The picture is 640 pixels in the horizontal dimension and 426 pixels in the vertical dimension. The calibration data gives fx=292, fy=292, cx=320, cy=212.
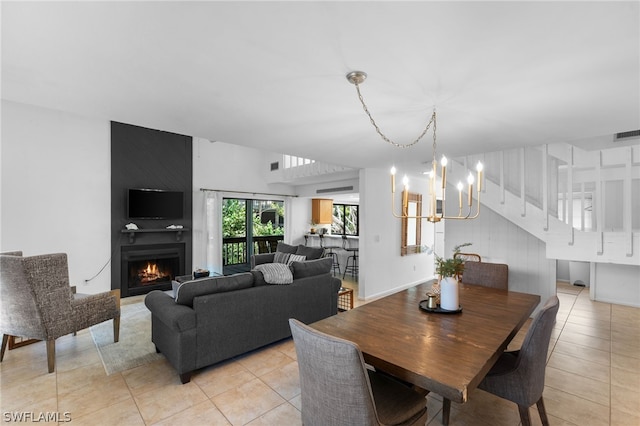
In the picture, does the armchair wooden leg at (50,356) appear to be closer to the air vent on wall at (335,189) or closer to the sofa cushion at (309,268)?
the sofa cushion at (309,268)

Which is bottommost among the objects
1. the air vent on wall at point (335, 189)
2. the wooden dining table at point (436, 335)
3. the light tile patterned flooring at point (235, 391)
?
the light tile patterned flooring at point (235, 391)

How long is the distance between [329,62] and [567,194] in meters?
3.98

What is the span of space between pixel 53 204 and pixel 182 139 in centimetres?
240

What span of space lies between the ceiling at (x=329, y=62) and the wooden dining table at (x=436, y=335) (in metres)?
1.63

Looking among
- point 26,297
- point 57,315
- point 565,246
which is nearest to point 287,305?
point 57,315

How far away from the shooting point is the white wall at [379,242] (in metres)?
5.25

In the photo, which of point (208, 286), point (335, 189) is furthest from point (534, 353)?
point (335, 189)

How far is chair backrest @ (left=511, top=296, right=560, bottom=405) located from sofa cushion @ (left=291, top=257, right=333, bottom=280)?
7.30ft

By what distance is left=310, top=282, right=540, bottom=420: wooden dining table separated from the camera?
4.48ft

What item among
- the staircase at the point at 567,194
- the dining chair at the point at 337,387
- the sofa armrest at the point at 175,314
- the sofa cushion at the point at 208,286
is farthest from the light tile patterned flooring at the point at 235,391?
the staircase at the point at 567,194

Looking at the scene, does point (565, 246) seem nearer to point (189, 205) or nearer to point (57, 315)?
point (57, 315)

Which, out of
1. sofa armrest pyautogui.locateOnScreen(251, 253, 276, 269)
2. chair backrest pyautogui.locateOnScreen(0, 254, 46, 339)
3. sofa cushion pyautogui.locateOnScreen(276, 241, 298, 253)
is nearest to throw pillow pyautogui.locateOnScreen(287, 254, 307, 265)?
sofa cushion pyautogui.locateOnScreen(276, 241, 298, 253)

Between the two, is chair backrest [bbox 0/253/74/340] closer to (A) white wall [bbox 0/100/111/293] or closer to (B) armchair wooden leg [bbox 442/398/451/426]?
(A) white wall [bbox 0/100/111/293]

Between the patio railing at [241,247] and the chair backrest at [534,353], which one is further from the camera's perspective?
the patio railing at [241,247]
